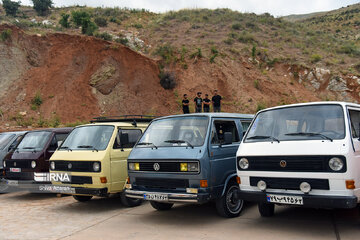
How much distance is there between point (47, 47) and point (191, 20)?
19.3 metres

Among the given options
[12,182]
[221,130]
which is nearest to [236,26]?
[12,182]

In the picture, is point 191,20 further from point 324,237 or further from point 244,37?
point 324,237

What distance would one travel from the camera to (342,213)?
6.79m

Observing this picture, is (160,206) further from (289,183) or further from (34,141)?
(34,141)

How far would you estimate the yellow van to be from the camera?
7.62m

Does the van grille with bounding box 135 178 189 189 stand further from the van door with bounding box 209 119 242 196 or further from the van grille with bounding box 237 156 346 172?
the van grille with bounding box 237 156 346 172

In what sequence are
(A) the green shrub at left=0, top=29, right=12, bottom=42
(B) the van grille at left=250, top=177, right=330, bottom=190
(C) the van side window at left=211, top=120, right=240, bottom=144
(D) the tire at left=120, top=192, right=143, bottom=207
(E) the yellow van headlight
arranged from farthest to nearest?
(A) the green shrub at left=0, top=29, right=12, bottom=42 → (D) the tire at left=120, top=192, right=143, bottom=207 → (E) the yellow van headlight → (C) the van side window at left=211, top=120, right=240, bottom=144 → (B) the van grille at left=250, top=177, right=330, bottom=190

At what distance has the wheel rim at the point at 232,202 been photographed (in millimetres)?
6801

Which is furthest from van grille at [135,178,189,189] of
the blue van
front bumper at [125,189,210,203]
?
front bumper at [125,189,210,203]

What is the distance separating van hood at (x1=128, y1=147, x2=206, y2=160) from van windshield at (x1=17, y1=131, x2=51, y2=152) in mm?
3778

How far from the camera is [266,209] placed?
668 centimetres

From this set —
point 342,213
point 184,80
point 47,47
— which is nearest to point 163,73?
point 184,80

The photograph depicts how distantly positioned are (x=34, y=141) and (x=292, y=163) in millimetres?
7431

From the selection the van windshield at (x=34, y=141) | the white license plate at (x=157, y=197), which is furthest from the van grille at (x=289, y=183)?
the van windshield at (x=34, y=141)
